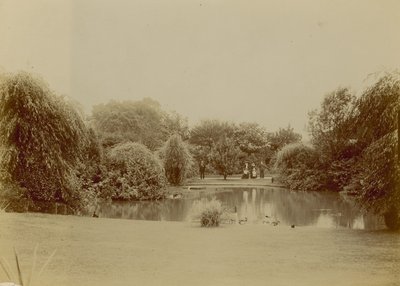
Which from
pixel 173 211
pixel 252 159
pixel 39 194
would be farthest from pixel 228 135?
pixel 39 194

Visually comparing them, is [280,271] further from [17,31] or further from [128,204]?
[17,31]

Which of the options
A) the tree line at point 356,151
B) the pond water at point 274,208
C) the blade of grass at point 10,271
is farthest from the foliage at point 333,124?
the blade of grass at point 10,271

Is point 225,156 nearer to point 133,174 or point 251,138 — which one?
point 251,138

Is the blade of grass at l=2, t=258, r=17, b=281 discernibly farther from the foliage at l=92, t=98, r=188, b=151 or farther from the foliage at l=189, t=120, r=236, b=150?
the foliage at l=189, t=120, r=236, b=150

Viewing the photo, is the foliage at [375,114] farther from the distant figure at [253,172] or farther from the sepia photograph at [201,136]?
the distant figure at [253,172]

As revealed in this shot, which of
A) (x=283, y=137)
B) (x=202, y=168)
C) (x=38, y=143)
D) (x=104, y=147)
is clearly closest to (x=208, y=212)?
(x=202, y=168)
